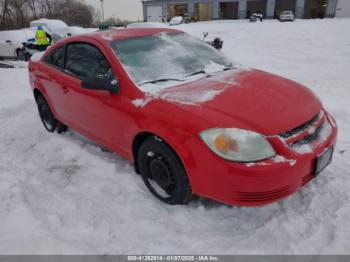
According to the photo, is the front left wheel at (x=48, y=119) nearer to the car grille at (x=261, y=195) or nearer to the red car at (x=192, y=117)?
the red car at (x=192, y=117)

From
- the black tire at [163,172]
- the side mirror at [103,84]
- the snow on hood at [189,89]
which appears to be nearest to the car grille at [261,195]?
the black tire at [163,172]

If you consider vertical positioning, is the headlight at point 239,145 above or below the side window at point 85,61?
below

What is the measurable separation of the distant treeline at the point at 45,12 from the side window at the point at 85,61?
123ft

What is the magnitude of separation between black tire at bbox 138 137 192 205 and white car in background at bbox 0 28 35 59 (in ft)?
42.1

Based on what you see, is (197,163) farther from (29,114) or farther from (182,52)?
(29,114)

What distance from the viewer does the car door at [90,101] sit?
2872 mm

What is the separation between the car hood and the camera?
2.14 m

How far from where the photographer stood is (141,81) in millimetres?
2717

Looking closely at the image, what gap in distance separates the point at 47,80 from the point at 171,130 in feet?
8.33

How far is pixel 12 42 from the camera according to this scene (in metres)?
12.8

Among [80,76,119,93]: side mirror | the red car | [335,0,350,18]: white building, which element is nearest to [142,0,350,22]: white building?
[335,0,350,18]: white building

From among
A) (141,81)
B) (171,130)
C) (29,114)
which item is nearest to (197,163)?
(171,130)

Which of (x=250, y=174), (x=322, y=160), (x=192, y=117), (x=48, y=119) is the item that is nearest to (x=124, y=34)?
(x=192, y=117)

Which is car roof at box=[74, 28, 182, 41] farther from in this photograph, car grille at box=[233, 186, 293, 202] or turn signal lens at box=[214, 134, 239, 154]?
car grille at box=[233, 186, 293, 202]
